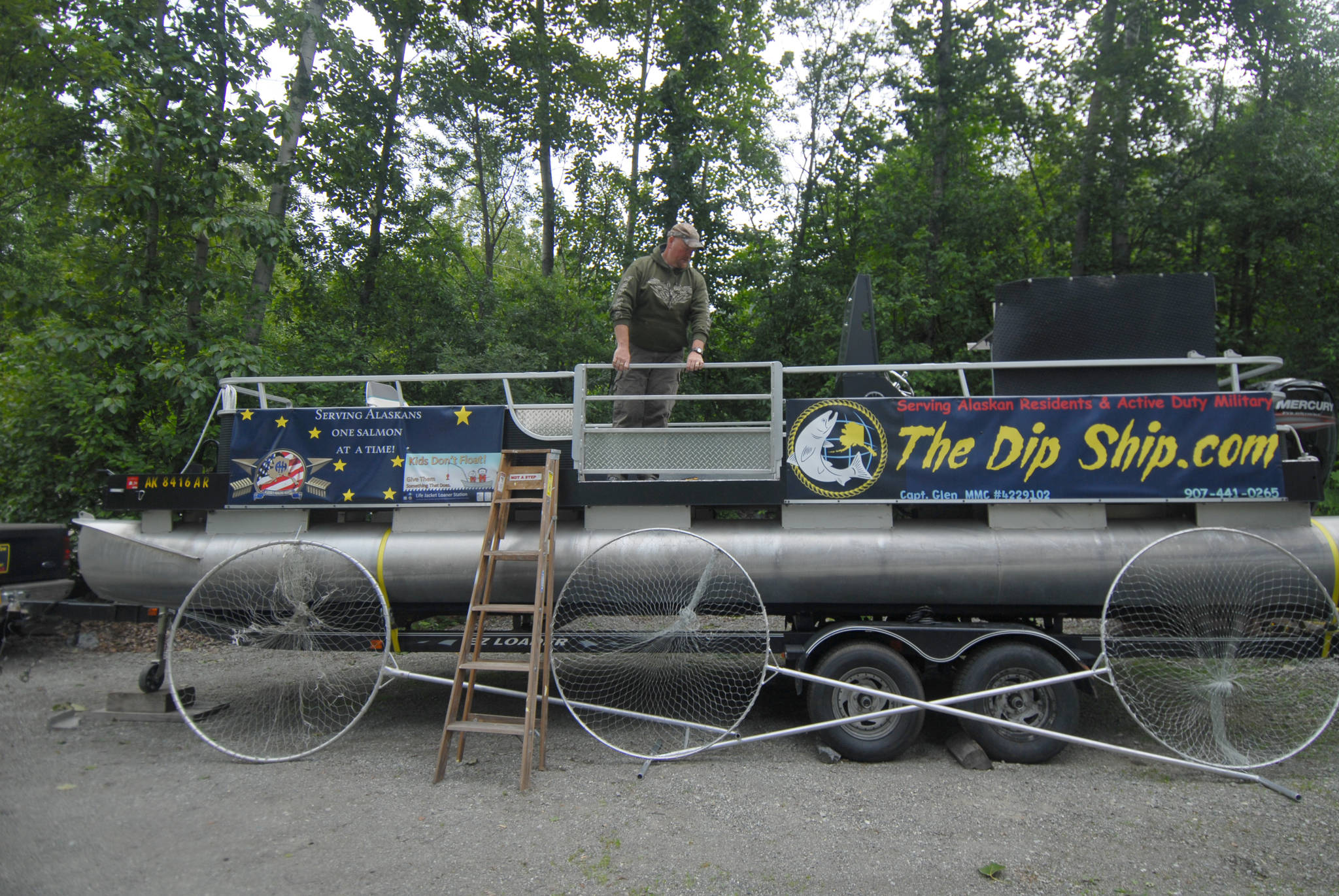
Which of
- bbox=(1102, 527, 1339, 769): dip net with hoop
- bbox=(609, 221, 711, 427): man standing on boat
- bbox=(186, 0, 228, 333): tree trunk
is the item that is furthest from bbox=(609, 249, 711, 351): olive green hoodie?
bbox=(186, 0, 228, 333): tree trunk

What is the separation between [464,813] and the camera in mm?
4352

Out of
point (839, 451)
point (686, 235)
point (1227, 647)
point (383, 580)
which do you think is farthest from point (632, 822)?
point (686, 235)

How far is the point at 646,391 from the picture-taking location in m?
6.22

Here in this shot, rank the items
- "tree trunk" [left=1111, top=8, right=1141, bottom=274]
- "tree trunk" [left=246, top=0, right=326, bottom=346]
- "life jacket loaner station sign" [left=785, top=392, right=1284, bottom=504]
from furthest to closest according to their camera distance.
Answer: "tree trunk" [left=1111, top=8, right=1141, bottom=274]
"tree trunk" [left=246, top=0, right=326, bottom=346]
"life jacket loaner station sign" [left=785, top=392, right=1284, bottom=504]

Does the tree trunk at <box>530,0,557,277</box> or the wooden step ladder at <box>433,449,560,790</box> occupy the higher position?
the tree trunk at <box>530,0,557,277</box>

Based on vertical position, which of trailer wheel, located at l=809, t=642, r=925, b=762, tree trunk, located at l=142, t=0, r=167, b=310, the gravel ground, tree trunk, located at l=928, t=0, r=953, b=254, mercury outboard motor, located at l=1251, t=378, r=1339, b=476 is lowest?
the gravel ground

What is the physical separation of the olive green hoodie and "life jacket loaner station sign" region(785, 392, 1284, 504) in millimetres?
1359

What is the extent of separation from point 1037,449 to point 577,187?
53.8 feet

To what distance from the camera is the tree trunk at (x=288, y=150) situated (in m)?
11.0

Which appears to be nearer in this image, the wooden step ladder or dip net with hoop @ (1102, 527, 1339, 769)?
the wooden step ladder

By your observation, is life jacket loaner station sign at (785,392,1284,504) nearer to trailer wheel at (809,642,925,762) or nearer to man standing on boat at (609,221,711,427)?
trailer wheel at (809,642,925,762)

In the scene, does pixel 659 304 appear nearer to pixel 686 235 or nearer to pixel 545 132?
pixel 686 235

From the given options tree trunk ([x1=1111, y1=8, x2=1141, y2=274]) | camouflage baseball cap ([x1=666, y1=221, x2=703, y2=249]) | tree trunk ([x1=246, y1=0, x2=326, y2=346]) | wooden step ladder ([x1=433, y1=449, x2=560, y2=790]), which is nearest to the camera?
wooden step ladder ([x1=433, y1=449, x2=560, y2=790])

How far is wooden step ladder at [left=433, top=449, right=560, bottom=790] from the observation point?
482cm
